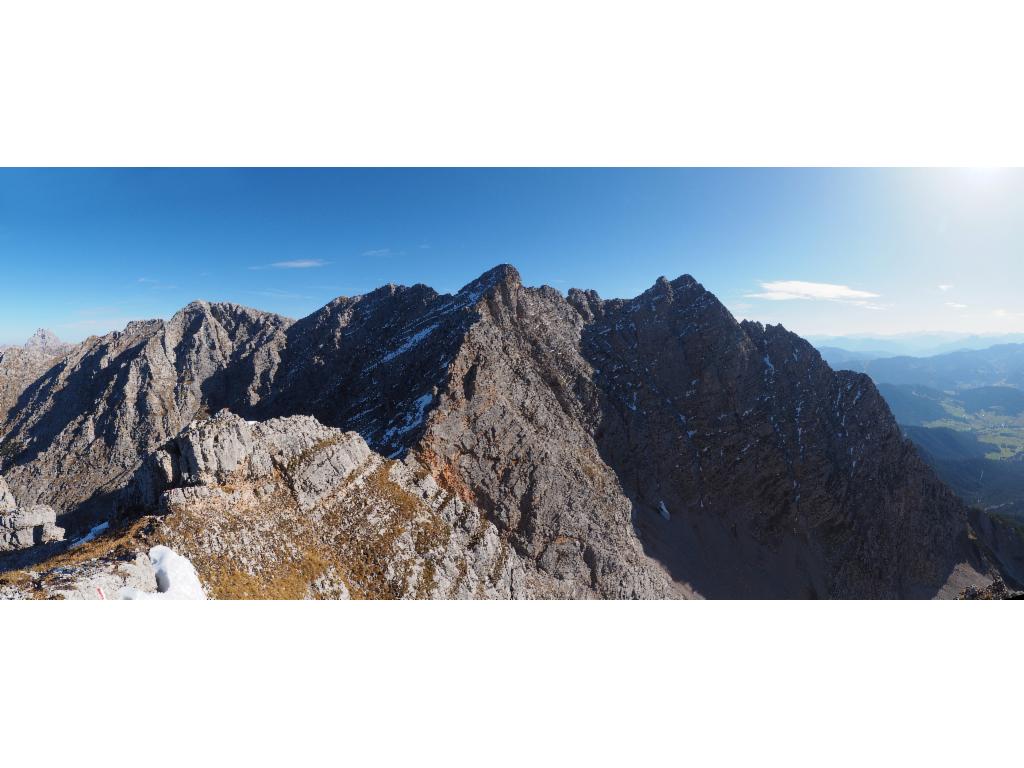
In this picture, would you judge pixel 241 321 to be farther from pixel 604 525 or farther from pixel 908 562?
pixel 908 562

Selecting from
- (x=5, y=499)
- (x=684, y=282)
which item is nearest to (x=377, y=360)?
(x=5, y=499)

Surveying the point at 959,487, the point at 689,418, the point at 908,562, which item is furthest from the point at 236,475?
the point at 959,487

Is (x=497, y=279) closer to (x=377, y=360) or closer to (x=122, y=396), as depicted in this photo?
(x=377, y=360)

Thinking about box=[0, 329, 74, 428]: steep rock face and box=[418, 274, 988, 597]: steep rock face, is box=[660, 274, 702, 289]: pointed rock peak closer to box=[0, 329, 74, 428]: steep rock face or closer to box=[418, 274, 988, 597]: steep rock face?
box=[418, 274, 988, 597]: steep rock face

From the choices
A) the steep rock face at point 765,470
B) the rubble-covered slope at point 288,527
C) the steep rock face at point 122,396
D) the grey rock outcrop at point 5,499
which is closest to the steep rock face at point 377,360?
the rubble-covered slope at point 288,527

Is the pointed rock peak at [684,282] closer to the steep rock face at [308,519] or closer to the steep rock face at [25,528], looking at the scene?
the steep rock face at [308,519]
